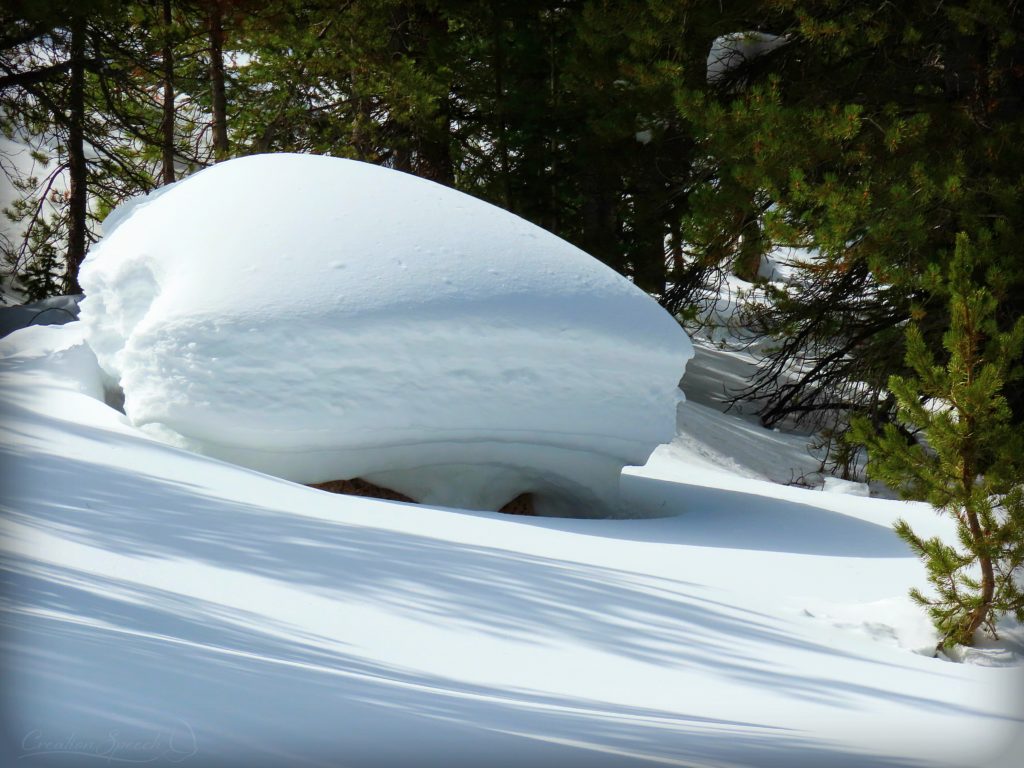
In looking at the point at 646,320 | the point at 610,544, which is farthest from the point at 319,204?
the point at 610,544

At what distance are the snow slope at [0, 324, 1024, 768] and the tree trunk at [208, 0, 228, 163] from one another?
22.0 feet

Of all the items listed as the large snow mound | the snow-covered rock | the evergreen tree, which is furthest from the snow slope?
the snow-covered rock

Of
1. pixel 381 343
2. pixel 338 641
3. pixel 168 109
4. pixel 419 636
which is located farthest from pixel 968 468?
pixel 168 109

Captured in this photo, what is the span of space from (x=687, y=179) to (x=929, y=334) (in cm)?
278

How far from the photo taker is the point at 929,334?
8.71 metres

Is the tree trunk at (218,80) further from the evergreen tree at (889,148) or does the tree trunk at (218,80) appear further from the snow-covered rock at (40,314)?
the evergreen tree at (889,148)

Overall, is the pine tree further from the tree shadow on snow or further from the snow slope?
the tree shadow on snow

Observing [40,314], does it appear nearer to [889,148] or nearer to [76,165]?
[76,165]

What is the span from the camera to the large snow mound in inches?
210

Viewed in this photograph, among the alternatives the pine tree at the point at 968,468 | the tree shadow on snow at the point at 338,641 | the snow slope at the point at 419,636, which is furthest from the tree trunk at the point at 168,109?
the pine tree at the point at 968,468

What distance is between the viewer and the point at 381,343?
5.34 meters

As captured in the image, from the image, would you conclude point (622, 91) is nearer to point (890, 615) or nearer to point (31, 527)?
point (890, 615)

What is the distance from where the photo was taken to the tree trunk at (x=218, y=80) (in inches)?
443

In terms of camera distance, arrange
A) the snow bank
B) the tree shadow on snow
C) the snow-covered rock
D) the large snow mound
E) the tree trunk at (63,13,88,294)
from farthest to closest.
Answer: the tree trunk at (63,13,88,294), the snow-covered rock, the snow bank, the large snow mound, the tree shadow on snow
